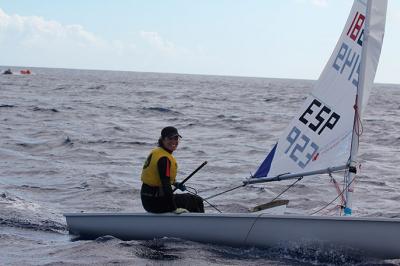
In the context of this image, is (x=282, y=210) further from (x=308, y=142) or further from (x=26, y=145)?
(x=26, y=145)

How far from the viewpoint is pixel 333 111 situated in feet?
21.7

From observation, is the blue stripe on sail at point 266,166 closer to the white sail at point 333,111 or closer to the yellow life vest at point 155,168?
the white sail at point 333,111

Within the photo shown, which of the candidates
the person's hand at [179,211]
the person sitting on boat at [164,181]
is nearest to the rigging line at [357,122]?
the person sitting on boat at [164,181]

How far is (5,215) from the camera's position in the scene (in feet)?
26.6

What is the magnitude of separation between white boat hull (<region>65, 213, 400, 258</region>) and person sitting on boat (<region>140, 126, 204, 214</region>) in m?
0.13

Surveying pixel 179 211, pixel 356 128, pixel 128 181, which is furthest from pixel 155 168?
pixel 128 181

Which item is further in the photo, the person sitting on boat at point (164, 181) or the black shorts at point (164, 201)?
the black shorts at point (164, 201)

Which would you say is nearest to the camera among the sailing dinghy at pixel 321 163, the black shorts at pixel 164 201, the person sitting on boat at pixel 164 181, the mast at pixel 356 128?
the sailing dinghy at pixel 321 163

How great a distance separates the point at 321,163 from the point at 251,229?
39.8 inches

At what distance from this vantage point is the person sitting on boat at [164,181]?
6512 mm

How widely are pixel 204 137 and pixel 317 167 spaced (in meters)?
11.9

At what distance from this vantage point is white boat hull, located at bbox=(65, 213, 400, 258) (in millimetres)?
5797

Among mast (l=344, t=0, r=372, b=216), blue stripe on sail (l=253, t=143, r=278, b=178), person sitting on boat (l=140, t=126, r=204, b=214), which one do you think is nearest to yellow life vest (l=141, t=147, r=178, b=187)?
person sitting on boat (l=140, t=126, r=204, b=214)

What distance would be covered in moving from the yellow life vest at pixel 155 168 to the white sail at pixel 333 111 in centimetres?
99
